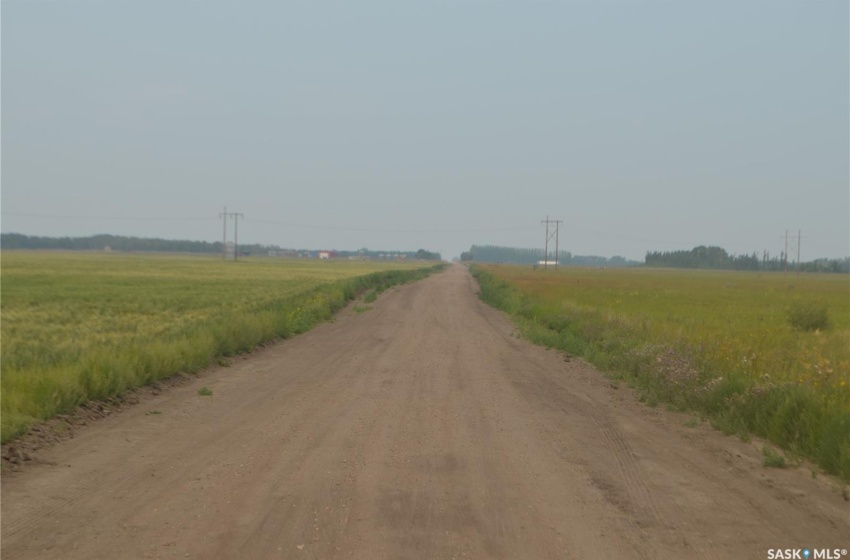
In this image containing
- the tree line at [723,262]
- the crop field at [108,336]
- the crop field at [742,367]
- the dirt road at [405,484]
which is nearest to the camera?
the dirt road at [405,484]

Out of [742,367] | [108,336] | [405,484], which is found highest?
[742,367]

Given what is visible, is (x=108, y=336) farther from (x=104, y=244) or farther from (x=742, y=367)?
(x=104, y=244)

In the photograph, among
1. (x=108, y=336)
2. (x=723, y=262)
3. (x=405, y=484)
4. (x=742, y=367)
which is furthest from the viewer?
(x=723, y=262)

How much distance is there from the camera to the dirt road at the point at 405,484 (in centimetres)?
496

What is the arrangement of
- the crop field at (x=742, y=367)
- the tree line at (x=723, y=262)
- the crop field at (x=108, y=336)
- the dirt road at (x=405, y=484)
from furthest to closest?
1. the tree line at (x=723, y=262)
2. the crop field at (x=108, y=336)
3. the crop field at (x=742, y=367)
4. the dirt road at (x=405, y=484)

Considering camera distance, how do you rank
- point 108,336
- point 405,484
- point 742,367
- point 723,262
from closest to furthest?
point 405,484, point 742,367, point 108,336, point 723,262

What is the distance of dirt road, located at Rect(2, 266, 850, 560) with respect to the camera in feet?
16.3

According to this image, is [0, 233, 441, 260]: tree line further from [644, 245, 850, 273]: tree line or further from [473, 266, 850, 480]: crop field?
[473, 266, 850, 480]: crop field

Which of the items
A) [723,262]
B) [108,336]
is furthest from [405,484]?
[723,262]

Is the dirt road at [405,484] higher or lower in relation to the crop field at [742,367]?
lower

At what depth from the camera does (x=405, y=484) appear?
20.3 ft

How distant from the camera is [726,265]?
171 m

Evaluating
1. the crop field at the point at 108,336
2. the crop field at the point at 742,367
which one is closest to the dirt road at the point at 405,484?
the crop field at the point at 742,367

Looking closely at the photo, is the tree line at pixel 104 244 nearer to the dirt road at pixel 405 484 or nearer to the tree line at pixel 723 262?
the tree line at pixel 723 262
